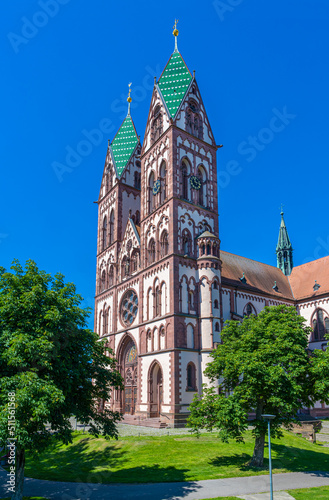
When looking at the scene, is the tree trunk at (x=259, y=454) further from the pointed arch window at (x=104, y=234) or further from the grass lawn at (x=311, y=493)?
the pointed arch window at (x=104, y=234)

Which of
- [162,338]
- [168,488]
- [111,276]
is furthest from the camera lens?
[111,276]

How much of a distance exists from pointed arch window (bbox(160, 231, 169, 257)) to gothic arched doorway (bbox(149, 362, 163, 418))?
10025mm

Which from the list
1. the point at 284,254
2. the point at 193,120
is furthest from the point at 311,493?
the point at 284,254

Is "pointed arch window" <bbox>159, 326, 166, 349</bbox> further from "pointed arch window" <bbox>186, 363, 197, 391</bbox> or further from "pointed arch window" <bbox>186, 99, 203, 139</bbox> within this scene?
"pointed arch window" <bbox>186, 99, 203, 139</bbox>

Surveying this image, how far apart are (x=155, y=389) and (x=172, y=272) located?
413 inches

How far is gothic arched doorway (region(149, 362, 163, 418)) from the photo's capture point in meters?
36.1

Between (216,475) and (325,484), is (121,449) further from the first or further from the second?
(325,484)

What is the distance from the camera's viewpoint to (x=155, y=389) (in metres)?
37.0

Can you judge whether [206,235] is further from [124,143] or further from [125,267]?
[124,143]

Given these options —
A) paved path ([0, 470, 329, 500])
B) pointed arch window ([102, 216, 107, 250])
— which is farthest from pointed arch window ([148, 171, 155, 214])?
paved path ([0, 470, 329, 500])

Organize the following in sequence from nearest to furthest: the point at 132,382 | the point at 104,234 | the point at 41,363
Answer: the point at 41,363, the point at 132,382, the point at 104,234

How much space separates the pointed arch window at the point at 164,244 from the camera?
1533 inches

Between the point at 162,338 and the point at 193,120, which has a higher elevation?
the point at 193,120

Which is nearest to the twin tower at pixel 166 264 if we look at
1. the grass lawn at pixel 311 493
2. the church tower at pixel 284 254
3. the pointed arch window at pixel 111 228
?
the pointed arch window at pixel 111 228
